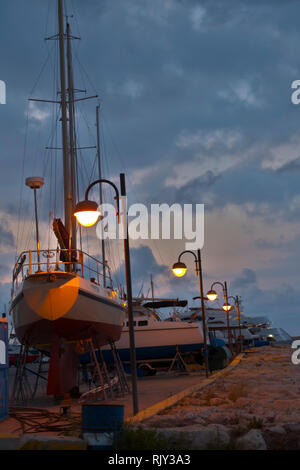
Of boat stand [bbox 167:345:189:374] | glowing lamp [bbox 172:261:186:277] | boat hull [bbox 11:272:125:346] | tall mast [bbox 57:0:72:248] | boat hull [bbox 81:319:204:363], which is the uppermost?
tall mast [bbox 57:0:72:248]

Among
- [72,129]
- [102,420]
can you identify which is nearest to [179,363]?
[72,129]

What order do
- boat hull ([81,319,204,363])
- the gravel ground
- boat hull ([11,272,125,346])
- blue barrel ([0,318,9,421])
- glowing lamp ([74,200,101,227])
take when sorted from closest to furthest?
the gravel ground, glowing lamp ([74,200,101,227]), blue barrel ([0,318,9,421]), boat hull ([11,272,125,346]), boat hull ([81,319,204,363])

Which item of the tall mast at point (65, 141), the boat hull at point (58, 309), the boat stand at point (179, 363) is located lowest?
the boat stand at point (179, 363)

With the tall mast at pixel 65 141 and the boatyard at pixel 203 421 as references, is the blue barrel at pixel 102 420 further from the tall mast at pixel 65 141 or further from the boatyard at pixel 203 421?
the tall mast at pixel 65 141

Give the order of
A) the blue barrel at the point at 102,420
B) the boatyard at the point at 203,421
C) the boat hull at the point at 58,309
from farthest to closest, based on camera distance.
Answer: the boat hull at the point at 58,309, the blue barrel at the point at 102,420, the boatyard at the point at 203,421

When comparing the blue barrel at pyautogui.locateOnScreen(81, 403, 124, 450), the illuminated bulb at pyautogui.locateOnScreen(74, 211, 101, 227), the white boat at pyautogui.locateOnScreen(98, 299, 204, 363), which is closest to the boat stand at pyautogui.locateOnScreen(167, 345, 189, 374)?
the white boat at pyautogui.locateOnScreen(98, 299, 204, 363)

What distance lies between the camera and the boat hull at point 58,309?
15.5 meters

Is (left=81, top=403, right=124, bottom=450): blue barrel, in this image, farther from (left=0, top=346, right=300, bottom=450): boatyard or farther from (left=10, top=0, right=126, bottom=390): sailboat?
(left=10, top=0, right=126, bottom=390): sailboat

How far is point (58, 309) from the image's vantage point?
51.0 ft

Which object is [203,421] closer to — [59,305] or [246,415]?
[246,415]

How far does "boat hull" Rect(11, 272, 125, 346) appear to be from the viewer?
1553 cm

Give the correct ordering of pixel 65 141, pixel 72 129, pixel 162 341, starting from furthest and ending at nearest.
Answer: pixel 72 129 < pixel 162 341 < pixel 65 141

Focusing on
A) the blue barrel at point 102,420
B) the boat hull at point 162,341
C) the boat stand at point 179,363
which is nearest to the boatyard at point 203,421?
the blue barrel at point 102,420
